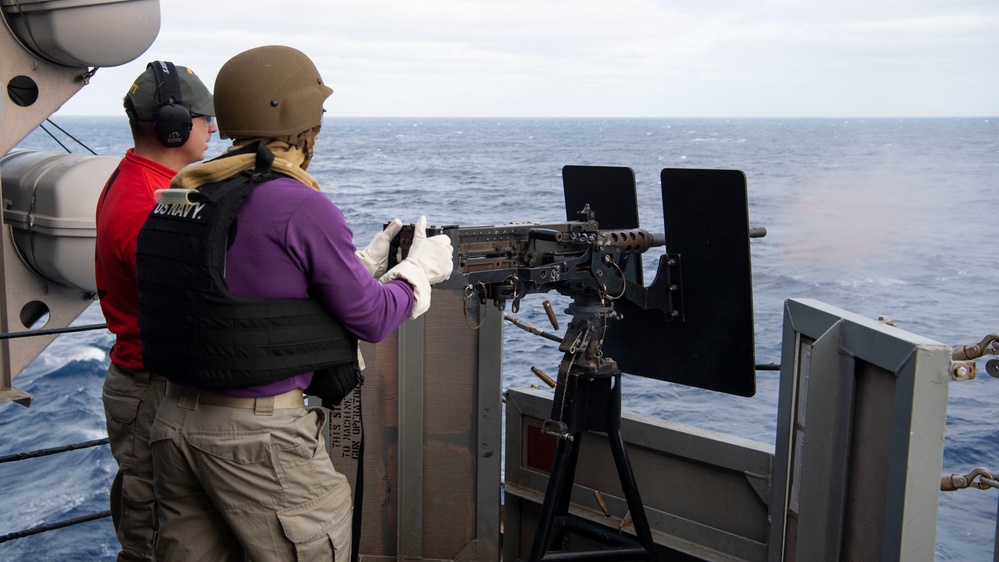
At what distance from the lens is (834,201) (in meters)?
38.1

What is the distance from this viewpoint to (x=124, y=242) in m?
2.75

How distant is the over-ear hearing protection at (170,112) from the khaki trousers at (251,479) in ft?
3.27

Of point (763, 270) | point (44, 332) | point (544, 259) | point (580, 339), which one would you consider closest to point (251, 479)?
point (544, 259)

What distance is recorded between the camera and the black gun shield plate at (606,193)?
3807 mm

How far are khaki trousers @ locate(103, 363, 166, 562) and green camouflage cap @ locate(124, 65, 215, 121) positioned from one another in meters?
0.83

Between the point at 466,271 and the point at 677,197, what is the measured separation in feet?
3.25

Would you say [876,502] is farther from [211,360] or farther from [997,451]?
[997,451]

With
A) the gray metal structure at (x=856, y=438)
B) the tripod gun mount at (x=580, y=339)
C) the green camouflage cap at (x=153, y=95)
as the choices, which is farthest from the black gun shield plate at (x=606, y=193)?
the green camouflage cap at (x=153, y=95)

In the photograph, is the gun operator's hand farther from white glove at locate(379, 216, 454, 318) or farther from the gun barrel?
the gun barrel

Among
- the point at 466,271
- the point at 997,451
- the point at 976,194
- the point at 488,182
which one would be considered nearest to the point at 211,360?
the point at 466,271

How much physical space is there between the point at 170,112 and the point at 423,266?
1023mm

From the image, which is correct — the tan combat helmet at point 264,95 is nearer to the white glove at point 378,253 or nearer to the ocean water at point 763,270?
the white glove at point 378,253

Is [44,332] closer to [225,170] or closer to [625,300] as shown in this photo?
[225,170]

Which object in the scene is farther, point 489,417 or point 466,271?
point 489,417
